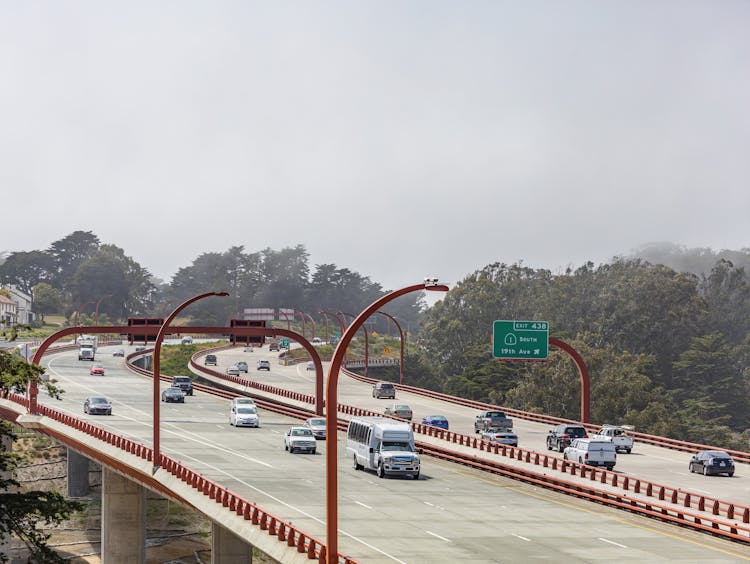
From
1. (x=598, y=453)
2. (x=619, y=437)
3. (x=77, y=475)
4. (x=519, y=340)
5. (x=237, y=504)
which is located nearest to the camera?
(x=237, y=504)

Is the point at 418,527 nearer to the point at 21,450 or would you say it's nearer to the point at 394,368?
the point at 21,450

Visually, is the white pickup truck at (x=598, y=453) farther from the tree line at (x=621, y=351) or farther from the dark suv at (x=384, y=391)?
the tree line at (x=621, y=351)

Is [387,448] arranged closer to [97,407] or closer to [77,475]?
[97,407]

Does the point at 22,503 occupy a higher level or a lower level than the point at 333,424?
lower

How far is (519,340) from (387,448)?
24549 millimetres

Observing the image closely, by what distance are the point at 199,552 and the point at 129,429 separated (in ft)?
36.4

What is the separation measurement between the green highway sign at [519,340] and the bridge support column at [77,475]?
1719 inches

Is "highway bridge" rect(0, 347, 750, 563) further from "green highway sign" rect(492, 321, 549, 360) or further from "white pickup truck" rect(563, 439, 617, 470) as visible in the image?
"green highway sign" rect(492, 321, 549, 360)

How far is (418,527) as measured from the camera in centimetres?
4247

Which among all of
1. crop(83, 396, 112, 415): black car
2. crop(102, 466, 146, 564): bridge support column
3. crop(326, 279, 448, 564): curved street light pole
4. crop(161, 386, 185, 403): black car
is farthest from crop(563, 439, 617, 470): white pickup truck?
crop(161, 386, 185, 403): black car

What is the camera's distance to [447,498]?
168ft

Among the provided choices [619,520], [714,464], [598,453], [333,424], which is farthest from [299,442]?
[333,424]

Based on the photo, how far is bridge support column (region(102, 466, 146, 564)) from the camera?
7288 cm

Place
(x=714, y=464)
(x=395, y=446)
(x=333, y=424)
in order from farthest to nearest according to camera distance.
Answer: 1. (x=714, y=464)
2. (x=395, y=446)
3. (x=333, y=424)
